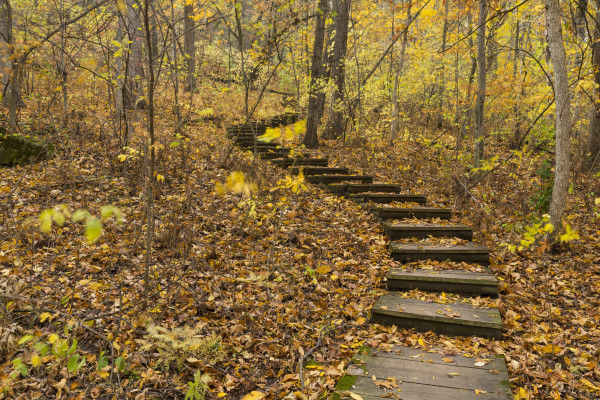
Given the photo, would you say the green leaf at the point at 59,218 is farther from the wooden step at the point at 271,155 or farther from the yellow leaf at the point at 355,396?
the wooden step at the point at 271,155

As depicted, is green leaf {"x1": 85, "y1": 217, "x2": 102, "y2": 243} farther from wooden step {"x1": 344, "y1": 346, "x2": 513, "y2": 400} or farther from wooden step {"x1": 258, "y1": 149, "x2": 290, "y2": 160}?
wooden step {"x1": 258, "y1": 149, "x2": 290, "y2": 160}

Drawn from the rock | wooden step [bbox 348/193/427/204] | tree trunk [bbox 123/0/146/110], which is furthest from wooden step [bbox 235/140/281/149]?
the rock

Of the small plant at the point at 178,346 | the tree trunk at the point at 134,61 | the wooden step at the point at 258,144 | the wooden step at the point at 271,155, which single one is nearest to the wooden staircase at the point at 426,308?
the small plant at the point at 178,346

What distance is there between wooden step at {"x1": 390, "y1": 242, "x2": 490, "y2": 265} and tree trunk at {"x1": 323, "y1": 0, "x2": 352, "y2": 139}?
6.44 metres

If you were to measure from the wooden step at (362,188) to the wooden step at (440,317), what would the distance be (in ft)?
12.8

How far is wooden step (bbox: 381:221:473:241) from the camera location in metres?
6.14

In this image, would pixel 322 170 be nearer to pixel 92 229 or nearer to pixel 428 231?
pixel 428 231

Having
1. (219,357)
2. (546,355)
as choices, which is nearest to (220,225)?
(219,357)

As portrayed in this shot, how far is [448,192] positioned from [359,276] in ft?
14.4

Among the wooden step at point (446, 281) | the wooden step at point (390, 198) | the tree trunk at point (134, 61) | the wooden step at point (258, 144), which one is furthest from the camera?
the wooden step at point (258, 144)

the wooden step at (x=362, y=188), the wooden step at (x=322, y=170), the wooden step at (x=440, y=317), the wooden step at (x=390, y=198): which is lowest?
the wooden step at (x=440, y=317)

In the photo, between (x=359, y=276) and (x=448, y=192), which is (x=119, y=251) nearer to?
(x=359, y=276)

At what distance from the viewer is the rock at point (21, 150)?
23.7 ft

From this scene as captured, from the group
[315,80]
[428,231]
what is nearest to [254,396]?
[428,231]
